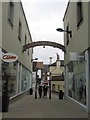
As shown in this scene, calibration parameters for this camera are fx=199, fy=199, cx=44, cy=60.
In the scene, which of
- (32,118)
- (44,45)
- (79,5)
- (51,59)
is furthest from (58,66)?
(32,118)

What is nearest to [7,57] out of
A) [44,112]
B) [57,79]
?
[44,112]

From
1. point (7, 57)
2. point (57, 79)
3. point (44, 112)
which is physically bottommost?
point (44, 112)

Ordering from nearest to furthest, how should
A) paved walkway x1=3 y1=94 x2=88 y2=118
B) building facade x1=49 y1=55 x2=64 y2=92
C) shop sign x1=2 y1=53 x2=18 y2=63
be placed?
1. paved walkway x1=3 y1=94 x2=88 y2=118
2. shop sign x1=2 y1=53 x2=18 y2=63
3. building facade x1=49 y1=55 x2=64 y2=92

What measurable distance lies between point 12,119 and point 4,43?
4.87 metres

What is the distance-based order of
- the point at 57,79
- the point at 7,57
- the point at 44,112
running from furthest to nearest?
1. the point at 57,79
2. the point at 7,57
3. the point at 44,112

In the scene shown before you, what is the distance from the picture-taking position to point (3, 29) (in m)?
11.3

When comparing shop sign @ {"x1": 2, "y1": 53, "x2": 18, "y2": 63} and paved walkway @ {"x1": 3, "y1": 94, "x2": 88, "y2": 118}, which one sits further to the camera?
shop sign @ {"x1": 2, "y1": 53, "x2": 18, "y2": 63}

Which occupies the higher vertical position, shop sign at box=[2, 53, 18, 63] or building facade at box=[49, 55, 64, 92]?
shop sign at box=[2, 53, 18, 63]

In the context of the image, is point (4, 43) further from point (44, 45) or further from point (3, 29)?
point (44, 45)

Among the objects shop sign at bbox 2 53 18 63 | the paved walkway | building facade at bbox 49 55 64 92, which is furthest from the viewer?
building facade at bbox 49 55 64 92

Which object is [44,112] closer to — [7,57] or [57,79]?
[7,57]

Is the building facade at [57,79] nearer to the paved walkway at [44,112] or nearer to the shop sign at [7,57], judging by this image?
the paved walkway at [44,112]

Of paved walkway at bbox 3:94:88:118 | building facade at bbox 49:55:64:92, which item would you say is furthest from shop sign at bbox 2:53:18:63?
A: building facade at bbox 49:55:64:92

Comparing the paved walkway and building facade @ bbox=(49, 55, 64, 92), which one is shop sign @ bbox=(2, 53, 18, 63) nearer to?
the paved walkway
